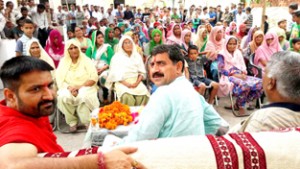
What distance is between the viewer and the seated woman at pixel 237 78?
161 inches

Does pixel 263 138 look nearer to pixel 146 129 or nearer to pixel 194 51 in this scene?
pixel 146 129

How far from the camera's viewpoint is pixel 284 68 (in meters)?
1.43

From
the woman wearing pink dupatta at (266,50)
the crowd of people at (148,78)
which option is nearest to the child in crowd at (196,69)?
the crowd of people at (148,78)

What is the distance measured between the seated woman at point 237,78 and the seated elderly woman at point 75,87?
77.7 inches

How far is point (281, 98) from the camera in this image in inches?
56.6

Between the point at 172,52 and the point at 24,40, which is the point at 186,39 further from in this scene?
the point at 172,52

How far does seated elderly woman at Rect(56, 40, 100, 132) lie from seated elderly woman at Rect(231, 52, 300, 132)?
8.36 ft

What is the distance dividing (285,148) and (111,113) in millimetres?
1769

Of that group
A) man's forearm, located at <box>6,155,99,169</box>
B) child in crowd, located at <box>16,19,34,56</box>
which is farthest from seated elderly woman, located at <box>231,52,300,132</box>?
child in crowd, located at <box>16,19,34,56</box>

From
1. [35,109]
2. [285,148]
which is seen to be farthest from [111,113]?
[285,148]

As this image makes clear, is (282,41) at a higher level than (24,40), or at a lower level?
lower

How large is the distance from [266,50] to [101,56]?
9.34 feet

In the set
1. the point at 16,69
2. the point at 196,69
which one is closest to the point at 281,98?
the point at 16,69

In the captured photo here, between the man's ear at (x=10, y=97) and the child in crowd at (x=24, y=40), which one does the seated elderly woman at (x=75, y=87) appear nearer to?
the child in crowd at (x=24, y=40)
